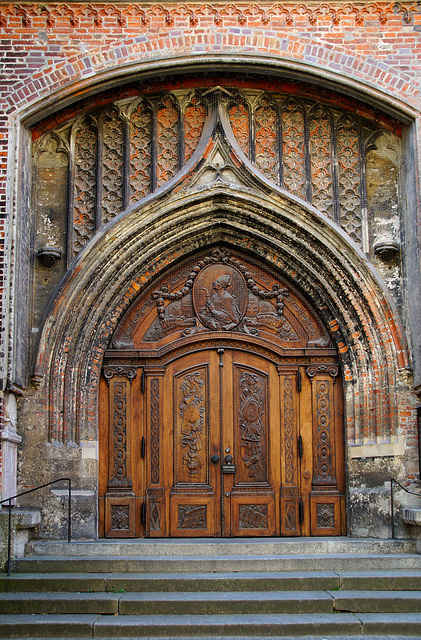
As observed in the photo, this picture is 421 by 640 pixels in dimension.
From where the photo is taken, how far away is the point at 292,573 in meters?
6.90

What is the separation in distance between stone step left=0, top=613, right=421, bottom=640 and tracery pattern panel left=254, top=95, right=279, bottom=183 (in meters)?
5.03

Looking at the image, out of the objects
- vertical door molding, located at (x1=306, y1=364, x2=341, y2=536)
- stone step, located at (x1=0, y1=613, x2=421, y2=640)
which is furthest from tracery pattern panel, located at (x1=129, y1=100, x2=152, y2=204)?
stone step, located at (x1=0, y1=613, x2=421, y2=640)

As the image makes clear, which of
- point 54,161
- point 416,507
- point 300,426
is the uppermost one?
point 54,161

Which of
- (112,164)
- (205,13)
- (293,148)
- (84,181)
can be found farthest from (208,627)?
(205,13)

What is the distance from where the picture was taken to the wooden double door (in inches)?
331

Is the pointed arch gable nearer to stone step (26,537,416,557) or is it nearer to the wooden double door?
the wooden double door

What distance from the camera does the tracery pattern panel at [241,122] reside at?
888 cm

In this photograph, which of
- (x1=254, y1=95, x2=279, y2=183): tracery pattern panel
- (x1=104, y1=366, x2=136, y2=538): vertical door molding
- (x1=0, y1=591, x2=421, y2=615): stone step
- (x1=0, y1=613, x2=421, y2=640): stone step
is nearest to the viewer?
(x1=0, y1=613, x2=421, y2=640): stone step

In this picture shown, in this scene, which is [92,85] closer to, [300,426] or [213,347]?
[213,347]

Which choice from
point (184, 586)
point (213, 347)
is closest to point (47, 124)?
point (213, 347)

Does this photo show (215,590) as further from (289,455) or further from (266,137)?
(266,137)

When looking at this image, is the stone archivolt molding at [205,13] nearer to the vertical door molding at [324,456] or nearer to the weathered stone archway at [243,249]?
the weathered stone archway at [243,249]

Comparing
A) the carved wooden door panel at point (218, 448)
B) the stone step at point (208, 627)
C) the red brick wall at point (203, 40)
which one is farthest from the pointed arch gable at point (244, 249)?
the stone step at point (208, 627)

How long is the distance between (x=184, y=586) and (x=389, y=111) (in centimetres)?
562
